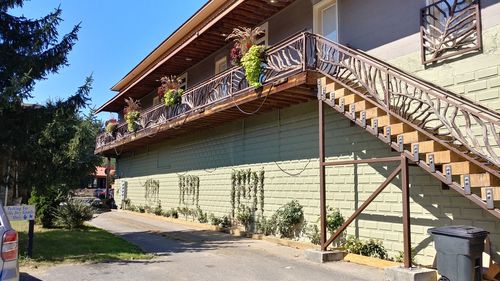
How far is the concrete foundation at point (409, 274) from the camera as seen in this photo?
7383 mm

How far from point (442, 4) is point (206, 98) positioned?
27.8 ft

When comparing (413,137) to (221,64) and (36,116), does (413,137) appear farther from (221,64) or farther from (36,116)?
(221,64)

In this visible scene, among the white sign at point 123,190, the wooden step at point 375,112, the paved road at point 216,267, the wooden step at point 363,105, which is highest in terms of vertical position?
the wooden step at point 363,105

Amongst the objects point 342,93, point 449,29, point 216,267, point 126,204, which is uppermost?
point 449,29

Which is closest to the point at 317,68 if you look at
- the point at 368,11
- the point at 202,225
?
the point at 368,11

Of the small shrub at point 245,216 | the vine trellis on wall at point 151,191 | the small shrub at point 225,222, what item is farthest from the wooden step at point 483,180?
the vine trellis on wall at point 151,191

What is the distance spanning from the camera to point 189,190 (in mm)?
19516

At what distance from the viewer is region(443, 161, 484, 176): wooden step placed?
681 cm

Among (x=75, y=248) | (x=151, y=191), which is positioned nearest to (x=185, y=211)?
(x=151, y=191)

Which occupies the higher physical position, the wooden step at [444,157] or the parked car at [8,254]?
the wooden step at [444,157]

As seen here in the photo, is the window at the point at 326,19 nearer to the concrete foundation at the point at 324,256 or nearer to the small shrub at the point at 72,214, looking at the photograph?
the concrete foundation at the point at 324,256

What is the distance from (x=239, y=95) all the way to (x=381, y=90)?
14.8 feet

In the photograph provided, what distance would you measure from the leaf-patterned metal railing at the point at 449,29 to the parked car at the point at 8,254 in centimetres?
790

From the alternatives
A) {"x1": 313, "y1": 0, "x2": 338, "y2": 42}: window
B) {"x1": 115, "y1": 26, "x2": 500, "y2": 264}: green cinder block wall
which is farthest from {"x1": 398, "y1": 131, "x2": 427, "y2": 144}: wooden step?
{"x1": 313, "y1": 0, "x2": 338, "y2": 42}: window
